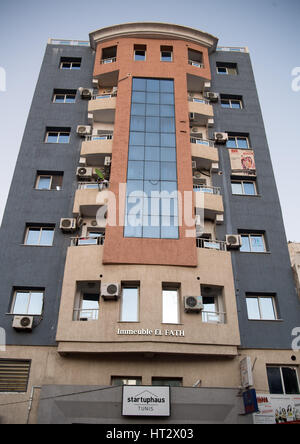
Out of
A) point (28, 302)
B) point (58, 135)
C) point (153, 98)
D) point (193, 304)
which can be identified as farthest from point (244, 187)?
point (28, 302)

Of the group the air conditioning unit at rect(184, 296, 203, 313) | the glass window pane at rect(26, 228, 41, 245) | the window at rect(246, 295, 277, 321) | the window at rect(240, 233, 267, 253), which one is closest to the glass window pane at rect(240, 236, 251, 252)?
the window at rect(240, 233, 267, 253)

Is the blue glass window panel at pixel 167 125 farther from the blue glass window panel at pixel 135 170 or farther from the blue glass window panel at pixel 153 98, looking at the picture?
the blue glass window panel at pixel 135 170

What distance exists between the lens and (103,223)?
18.9 metres

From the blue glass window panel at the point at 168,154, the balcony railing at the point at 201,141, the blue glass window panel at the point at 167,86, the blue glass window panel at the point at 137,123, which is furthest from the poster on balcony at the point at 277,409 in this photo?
the blue glass window panel at the point at 167,86

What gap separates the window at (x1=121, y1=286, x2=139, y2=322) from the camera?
15.6 meters

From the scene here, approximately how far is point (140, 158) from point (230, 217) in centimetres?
571

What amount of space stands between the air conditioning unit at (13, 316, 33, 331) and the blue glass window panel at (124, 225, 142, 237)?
18.2 ft

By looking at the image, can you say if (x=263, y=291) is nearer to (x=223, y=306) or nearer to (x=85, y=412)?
(x=223, y=306)

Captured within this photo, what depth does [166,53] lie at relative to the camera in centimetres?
2512

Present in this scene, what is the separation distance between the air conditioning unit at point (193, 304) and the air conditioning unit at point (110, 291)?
9.48 feet

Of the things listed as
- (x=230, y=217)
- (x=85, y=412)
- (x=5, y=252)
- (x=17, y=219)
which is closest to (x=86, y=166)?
(x=17, y=219)

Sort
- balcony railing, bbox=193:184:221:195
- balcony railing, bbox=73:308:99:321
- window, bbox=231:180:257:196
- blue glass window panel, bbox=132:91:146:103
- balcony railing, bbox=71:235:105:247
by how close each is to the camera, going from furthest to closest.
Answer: blue glass window panel, bbox=132:91:146:103 < window, bbox=231:180:257:196 < balcony railing, bbox=193:184:221:195 < balcony railing, bbox=71:235:105:247 < balcony railing, bbox=73:308:99:321

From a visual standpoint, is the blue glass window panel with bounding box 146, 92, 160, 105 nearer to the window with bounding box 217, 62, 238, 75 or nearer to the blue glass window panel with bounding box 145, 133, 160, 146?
the blue glass window panel with bounding box 145, 133, 160, 146

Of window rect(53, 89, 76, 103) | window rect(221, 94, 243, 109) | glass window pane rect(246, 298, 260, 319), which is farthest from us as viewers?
window rect(221, 94, 243, 109)
